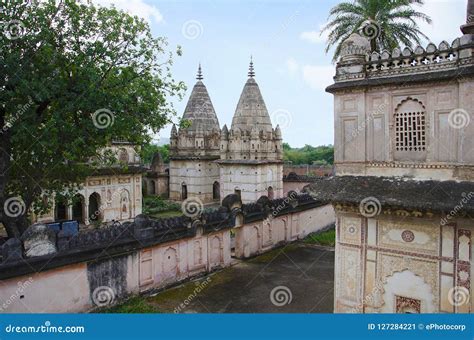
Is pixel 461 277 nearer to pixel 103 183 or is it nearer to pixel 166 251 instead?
pixel 166 251

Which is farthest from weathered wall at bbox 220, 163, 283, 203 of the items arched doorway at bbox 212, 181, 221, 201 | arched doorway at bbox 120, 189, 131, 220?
arched doorway at bbox 120, 189, 131, 220

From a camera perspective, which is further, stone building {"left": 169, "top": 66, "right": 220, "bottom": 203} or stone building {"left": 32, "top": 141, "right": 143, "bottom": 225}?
stone building {"left": 169, "top": 66, "right": 220, "bottom": 203}

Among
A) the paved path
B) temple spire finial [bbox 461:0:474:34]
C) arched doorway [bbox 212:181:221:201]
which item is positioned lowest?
the paved path

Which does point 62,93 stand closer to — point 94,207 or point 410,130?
point 410,130

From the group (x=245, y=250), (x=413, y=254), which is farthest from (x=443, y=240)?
(x=245, y=250)

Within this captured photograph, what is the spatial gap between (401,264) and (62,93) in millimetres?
11976

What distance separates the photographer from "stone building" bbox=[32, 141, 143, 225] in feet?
102

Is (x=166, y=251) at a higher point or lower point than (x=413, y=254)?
lower

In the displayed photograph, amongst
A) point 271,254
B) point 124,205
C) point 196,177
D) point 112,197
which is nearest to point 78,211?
point 112,197

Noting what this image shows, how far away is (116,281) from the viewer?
1504cm

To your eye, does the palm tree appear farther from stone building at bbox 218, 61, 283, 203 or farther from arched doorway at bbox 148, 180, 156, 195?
arched doorway at bbox 148, 180, 156, 195

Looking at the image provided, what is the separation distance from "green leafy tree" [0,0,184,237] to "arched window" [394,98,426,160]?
29.7 feet

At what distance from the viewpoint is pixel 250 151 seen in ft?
115

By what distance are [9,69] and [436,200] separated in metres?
12.9
